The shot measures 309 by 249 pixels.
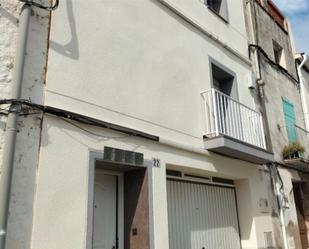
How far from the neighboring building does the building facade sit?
69cm

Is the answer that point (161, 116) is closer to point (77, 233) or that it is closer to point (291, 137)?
point (77, 233)

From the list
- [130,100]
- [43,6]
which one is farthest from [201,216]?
[43,6]

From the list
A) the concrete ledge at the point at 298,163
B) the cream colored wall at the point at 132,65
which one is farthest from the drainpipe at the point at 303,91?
the cream colored wall at the point at 132,65

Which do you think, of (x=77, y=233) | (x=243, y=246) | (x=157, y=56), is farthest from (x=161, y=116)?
(x=243, y=246)

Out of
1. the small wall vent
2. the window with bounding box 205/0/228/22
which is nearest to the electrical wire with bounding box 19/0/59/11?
the small wall vent

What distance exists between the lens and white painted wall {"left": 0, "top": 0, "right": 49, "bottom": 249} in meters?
3.85

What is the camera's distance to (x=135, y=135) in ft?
18.4

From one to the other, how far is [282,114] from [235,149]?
16.9 feet

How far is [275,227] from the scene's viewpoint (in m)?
9.06

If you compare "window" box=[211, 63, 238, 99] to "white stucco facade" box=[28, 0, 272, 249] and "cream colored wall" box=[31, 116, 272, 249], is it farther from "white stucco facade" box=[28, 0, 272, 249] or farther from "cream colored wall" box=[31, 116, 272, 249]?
"cream colored wall" box=[31, 116, 272, 249]

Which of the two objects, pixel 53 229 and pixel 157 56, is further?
pixel 157 56

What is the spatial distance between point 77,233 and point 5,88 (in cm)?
221

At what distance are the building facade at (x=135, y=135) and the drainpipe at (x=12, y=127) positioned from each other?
14cm

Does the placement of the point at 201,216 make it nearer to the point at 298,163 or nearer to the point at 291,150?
the point at 291,150
